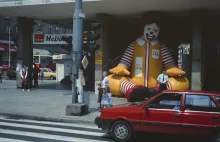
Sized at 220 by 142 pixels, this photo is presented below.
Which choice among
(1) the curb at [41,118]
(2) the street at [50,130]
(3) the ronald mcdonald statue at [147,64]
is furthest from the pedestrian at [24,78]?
(1) the curb at [41,118]

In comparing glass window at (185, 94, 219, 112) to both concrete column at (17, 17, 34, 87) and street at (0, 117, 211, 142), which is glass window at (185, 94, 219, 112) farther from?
concrete column at (17, 17, 34, 87)

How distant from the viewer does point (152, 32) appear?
56.5ft

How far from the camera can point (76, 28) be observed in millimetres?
11734

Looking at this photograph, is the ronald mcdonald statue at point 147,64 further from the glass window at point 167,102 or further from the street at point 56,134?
the glass window at point 167,102

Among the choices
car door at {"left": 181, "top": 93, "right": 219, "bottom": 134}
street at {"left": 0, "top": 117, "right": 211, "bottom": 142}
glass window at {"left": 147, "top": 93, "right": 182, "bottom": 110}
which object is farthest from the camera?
street at {"left": 0, "top": 117, "right": 211, "bottom": 142}

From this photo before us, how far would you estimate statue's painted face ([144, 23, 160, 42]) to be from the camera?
56.5ft

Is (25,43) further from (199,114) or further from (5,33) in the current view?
(5,33)

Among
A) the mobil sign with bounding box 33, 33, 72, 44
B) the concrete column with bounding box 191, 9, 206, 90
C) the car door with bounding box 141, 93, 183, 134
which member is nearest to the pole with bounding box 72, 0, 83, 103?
the car door with bounding box 141, 93, 183, 134

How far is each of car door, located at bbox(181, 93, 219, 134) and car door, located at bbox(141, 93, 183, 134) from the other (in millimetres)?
185

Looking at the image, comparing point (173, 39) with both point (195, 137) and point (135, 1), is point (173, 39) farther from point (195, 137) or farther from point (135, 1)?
point (195, 137)

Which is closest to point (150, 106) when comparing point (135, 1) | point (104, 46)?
point (135, 1)

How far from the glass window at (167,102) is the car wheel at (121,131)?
0.80 metres

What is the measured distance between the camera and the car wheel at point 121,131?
7.81 meters

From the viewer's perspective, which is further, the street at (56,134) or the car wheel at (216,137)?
the street at (56,134)
